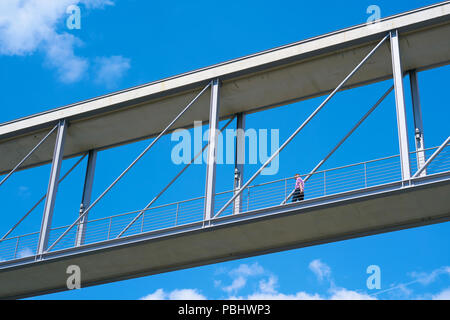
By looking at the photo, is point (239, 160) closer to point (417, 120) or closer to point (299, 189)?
point (299, 189)

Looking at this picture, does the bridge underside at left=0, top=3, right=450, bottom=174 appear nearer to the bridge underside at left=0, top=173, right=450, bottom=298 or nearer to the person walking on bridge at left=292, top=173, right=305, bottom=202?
the person walking on bridge at left=292, top=173, right=305, bottom=202

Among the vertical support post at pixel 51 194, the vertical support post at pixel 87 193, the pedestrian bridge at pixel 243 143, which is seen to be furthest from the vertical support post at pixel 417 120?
the vertical support post at pixel 51 194

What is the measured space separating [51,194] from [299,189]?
8.90m

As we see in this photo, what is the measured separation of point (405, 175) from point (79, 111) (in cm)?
1258

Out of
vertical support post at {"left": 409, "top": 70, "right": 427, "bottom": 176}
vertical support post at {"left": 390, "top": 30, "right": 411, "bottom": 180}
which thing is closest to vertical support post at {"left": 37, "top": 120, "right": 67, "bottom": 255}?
vertical support post at {"left": 390, "top": 30, "right": 411, "bottom": 180}

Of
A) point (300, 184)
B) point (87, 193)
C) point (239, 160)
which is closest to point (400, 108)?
point (300, 184)

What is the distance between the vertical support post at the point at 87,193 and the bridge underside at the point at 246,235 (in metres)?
1.80

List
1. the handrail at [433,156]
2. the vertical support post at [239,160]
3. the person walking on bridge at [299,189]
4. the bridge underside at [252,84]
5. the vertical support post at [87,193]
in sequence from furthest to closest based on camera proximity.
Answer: the vertical support post at [87,193]
the vertical support post at [239,160]
the bridge underside at [252,84]
the person walking on bridge at [299,189]
the handrail at [433,156]

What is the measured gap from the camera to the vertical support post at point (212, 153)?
961 inches

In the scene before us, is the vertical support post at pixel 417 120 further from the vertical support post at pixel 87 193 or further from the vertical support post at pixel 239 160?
the vertical support post at pixel 87 193

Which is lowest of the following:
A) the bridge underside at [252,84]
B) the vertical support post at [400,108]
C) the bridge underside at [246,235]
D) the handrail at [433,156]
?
the bridge underside at [246,235]

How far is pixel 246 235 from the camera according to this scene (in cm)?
2403
